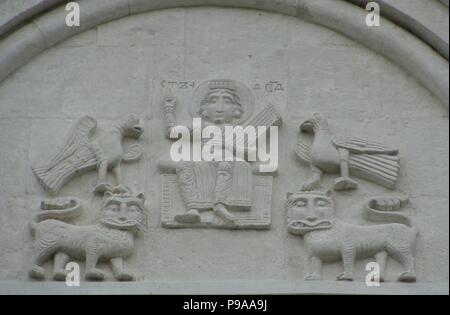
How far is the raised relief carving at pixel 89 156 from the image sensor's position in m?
10.4

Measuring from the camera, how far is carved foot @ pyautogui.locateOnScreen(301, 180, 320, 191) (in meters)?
10.3

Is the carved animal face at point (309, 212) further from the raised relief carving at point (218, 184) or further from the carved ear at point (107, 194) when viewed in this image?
the carved ear at point (107, 194)

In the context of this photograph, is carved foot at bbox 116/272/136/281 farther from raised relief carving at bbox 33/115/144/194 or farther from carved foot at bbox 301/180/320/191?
carved foot at bbox 301/180/320/191

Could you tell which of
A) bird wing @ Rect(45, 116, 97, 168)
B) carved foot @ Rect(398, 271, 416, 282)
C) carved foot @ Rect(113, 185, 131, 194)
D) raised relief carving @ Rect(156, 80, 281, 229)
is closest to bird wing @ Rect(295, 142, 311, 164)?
raised relief carving @ Rect(156, 80, 281, 229)

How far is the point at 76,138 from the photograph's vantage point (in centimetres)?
1051

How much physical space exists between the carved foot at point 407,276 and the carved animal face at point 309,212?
53cm

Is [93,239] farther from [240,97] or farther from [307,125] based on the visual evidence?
[307,125]

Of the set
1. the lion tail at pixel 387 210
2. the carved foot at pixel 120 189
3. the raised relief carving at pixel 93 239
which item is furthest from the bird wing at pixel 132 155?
the lion tail at pixel 387 210

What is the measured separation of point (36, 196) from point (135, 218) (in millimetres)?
682

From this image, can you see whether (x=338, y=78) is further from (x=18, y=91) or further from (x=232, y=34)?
(x=18, y=91)

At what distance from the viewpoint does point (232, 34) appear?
10.9m

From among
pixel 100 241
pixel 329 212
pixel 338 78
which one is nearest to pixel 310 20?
pixel 338 78

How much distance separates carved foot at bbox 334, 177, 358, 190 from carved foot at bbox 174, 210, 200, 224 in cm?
89

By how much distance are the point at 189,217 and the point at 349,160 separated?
3.52 ft
